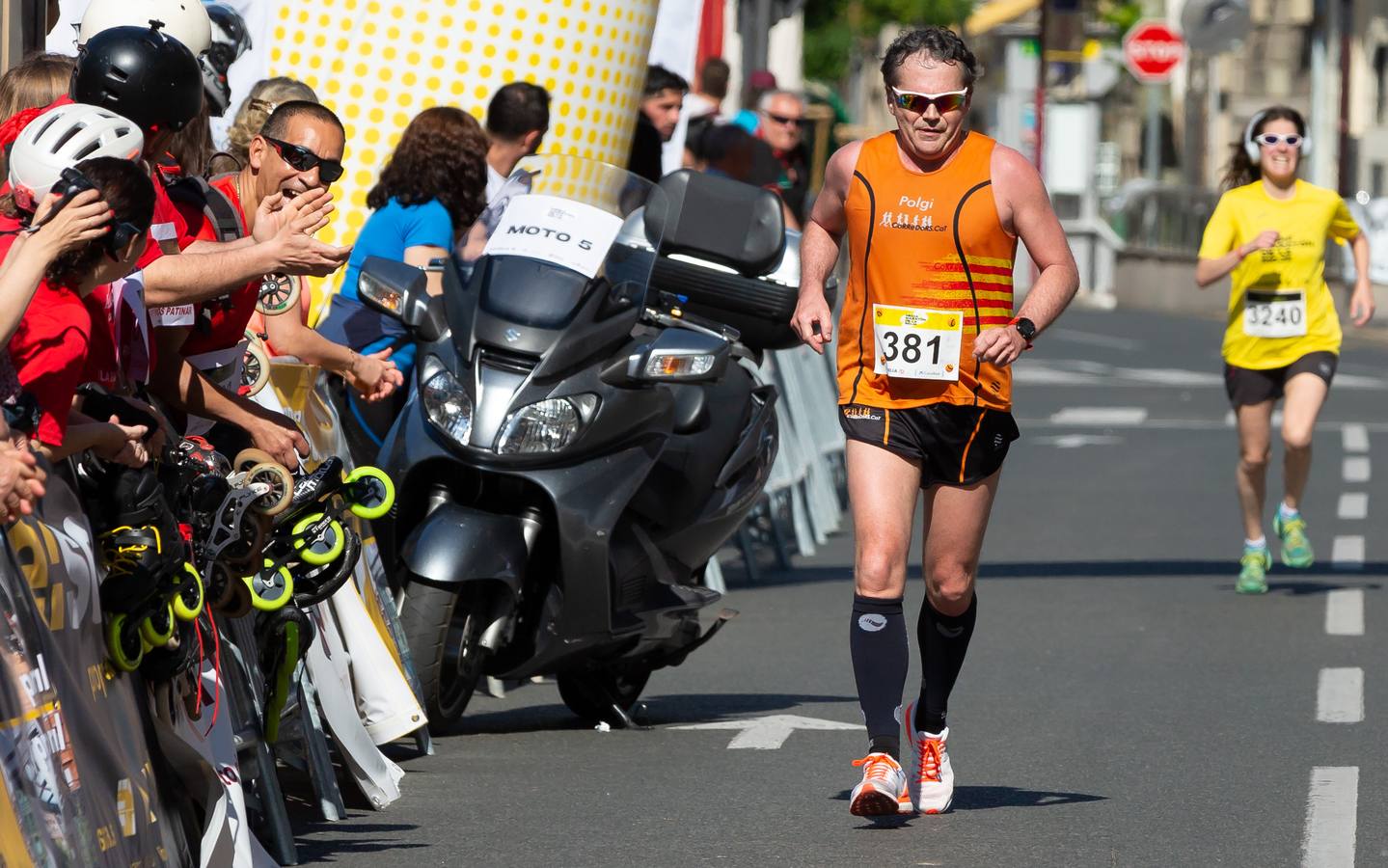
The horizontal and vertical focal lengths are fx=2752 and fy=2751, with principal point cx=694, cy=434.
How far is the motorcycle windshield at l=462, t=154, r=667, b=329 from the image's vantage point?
318 inches

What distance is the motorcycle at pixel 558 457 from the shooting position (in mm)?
7793

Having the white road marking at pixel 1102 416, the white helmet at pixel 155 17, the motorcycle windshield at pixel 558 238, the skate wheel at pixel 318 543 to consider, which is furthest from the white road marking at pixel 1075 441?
the skate wheel at pixel 318 543

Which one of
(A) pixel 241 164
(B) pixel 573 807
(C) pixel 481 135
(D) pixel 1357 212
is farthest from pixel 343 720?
(D) pixel 1357 212

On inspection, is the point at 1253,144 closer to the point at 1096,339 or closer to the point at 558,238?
the point at 558,238

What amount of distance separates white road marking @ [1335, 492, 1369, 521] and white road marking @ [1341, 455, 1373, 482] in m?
0.89

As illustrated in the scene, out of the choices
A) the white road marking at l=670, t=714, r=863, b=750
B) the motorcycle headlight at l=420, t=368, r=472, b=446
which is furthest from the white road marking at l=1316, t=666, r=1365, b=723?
the motorcycle headlight at l=420, t=368, r=472, b=446

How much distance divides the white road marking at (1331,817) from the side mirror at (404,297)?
2855 mm

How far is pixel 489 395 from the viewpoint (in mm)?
7902

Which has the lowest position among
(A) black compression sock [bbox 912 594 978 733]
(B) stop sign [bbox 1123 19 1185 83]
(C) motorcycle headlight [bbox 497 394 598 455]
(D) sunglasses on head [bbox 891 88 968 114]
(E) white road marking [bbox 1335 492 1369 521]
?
(E) white road marking [bbox 1335 492 1369 521]

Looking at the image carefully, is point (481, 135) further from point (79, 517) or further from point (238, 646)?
point (79, 517)

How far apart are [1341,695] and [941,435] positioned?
2.61 metres

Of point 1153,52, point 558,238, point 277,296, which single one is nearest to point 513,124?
point 558,238

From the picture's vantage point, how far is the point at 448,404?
794 centimetres

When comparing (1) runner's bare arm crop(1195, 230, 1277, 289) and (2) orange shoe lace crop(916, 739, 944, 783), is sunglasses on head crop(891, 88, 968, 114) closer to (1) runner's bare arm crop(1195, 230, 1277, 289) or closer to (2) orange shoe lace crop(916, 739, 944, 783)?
(2) orange shoe lace crop(916, 739, 944, 783)
